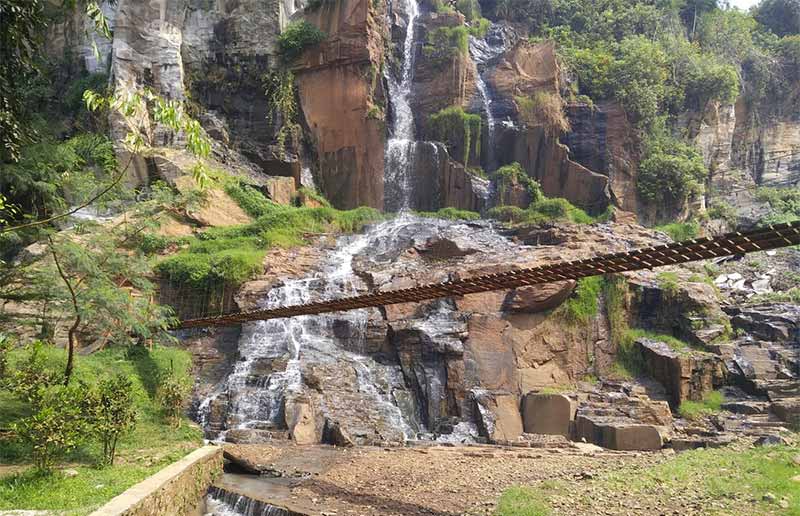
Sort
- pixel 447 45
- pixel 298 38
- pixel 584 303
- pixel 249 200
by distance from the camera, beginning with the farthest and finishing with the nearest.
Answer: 1. pixel 447 45
2. pixel 298 38
3. pixel 249 200
4. pixel 584 303

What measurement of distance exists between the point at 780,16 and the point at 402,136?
27.9m

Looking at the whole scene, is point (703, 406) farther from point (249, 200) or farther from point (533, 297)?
point (249, 200)

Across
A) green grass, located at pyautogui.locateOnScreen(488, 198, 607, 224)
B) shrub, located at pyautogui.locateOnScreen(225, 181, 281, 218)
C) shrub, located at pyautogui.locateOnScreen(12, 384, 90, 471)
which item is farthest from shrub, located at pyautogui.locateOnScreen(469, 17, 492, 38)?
shrub, located at pyautogui.locateOnScreen(12, 384, 90, 471)

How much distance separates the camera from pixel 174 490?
6.79 meters

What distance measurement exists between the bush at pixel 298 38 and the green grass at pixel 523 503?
23.2 meters

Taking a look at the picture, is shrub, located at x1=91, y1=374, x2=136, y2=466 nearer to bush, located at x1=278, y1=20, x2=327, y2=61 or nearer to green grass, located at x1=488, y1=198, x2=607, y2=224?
green grass, located at x1=488, y1=198, x2=607, y2=224

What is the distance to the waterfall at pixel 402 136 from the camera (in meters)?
25.4

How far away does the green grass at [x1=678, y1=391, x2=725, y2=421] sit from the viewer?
13.4m

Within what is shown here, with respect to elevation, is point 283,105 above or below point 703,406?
above

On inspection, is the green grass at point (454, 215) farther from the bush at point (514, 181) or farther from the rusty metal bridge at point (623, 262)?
the rusty metal bridge at point (623, 262)

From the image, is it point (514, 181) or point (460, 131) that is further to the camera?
point (460, 131)

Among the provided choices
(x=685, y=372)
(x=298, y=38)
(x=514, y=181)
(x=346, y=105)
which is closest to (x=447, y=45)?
(x=346, y=105)

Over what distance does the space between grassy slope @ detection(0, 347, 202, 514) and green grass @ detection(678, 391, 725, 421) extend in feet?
35.1

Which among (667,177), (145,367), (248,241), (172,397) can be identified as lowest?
(172,397)
